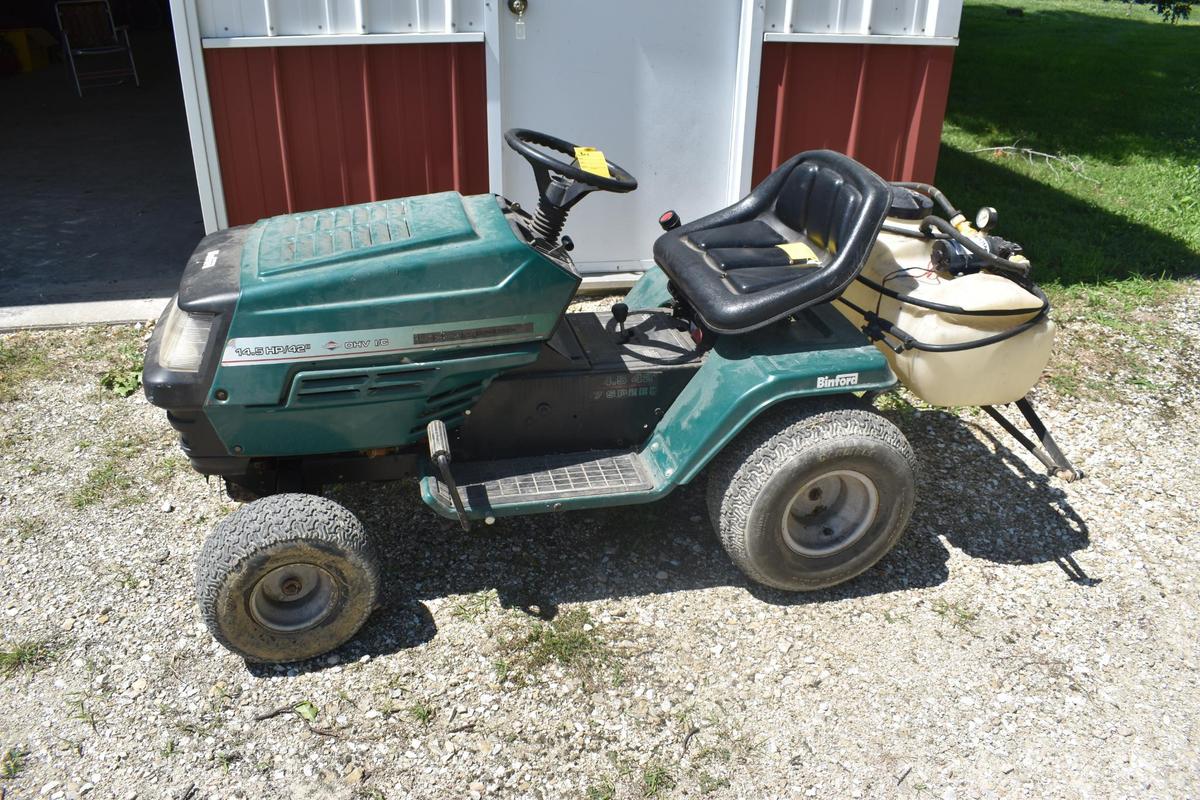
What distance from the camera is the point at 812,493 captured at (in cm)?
359

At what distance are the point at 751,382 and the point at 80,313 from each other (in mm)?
4137

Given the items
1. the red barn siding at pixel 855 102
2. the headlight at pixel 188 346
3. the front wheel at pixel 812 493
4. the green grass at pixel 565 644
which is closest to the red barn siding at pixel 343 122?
the red barn siding at pixel 855 102

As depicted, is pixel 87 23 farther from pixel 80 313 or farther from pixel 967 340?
pixel 967 340

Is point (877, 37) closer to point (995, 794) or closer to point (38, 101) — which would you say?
point (995, 794)

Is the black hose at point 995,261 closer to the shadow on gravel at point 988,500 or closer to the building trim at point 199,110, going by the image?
the shadow on gravel at point 988,500

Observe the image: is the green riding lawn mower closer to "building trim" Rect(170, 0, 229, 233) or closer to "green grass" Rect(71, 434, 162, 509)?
"green grass" Rect(71, 434, 162, 509)

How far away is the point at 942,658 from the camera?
3371mm

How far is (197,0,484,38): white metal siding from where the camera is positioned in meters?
5.02

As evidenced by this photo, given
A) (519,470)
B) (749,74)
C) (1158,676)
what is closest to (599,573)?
(519,470)

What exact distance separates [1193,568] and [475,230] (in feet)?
9.82

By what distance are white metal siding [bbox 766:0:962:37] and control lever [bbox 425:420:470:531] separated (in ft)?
11.6

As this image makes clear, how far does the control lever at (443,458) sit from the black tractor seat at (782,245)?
98 centimetres

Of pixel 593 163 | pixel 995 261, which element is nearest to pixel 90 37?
pixel 593 163

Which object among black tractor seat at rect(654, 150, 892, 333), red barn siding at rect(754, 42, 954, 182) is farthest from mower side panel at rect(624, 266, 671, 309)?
red barn siding at rect(754, 42, 954, 182)
